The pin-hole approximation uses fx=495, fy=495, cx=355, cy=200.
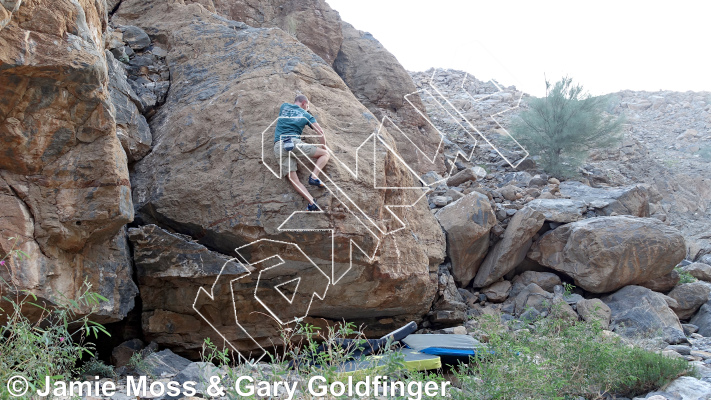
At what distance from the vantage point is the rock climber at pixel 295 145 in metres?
4.61

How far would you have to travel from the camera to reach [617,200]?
7156mm

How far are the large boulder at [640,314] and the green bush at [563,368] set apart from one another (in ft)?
4.52

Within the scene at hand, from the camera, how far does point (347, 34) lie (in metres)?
10.7

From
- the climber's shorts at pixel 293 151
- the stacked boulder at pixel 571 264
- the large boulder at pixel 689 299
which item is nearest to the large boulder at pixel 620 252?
the stacked boulder at pixel 571 264

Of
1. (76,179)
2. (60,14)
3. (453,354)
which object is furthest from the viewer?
(453,354)

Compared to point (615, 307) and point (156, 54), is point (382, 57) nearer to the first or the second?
point (156, 54)

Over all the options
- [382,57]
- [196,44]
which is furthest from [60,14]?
[382,57]

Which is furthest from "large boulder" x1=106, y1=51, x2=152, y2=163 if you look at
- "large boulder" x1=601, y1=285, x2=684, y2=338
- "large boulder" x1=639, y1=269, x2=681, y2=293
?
"large boulder" x1=639, y1=269, x2=681, y2=293

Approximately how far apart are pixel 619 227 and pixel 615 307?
3.29 feet

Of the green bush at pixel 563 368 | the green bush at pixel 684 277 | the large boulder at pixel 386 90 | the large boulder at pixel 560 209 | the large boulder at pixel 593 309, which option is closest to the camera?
the green bush at pixel 563 368

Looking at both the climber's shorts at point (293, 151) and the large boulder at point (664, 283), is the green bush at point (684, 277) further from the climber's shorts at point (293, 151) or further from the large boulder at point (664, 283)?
the climber's shorts at point (293, 151)

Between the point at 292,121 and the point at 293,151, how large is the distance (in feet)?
1.13

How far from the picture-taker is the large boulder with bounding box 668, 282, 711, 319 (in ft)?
20.0

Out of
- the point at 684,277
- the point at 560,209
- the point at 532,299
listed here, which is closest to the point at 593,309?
the point at 532,299
